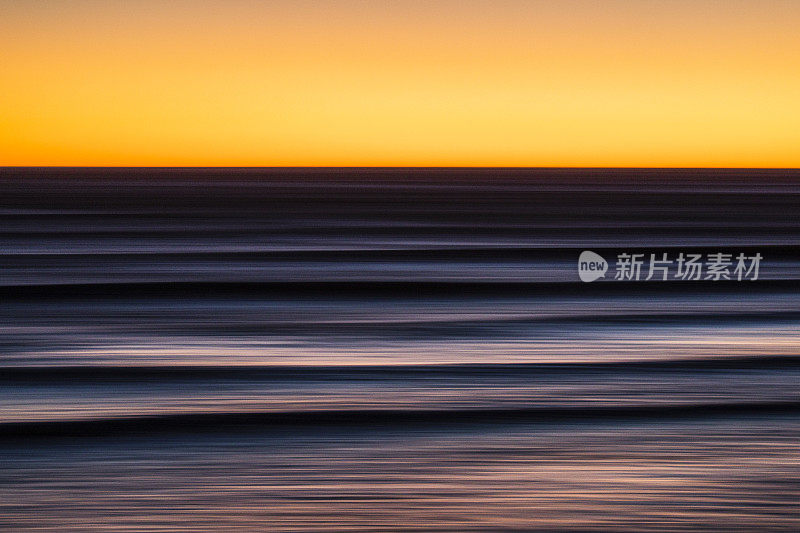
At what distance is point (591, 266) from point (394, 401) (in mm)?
11052

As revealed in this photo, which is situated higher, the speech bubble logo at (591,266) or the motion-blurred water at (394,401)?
the speech bubble logo at (591,266)

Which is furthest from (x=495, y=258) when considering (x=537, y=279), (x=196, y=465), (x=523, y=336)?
(x=196, y=465)

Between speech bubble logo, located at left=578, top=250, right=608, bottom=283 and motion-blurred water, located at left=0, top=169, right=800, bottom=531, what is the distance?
733 millimetres

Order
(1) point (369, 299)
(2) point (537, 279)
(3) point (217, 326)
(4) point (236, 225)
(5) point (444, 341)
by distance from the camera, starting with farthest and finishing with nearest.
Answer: (4) point (236, 225) < (2) point (537, 279) < (1) point (369, 299) < (3) point (217, 326) < (5) point (444, 341)

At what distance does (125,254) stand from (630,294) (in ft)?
34.5

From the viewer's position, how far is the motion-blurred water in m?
4.30

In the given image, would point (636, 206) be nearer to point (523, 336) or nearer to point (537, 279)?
point (537, 279)

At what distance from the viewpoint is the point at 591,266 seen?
16.9 metres

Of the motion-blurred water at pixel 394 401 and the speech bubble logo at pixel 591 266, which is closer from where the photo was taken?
the motion-blurred water at pixel 394 401

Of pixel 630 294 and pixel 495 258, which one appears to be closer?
pixel 630 294

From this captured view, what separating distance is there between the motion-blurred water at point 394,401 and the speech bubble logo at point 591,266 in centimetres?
73

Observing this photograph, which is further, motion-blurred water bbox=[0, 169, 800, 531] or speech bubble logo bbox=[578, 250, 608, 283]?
speech bubble logo bbox=[578, 250, 608, 283]

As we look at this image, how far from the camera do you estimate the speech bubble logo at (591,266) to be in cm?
1511

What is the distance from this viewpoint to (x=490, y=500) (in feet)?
14.3
